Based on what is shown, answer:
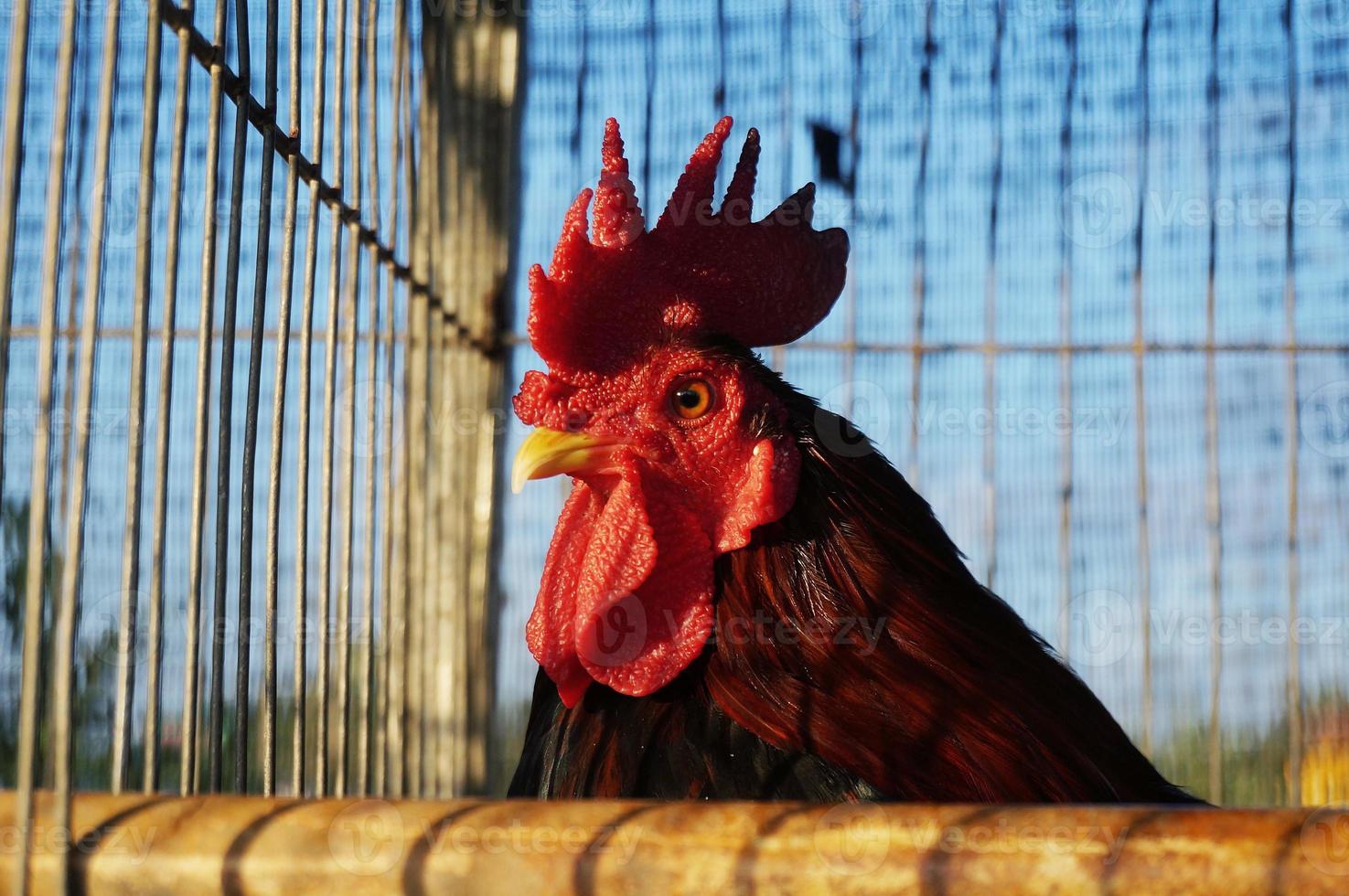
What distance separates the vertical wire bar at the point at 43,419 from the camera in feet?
2.90

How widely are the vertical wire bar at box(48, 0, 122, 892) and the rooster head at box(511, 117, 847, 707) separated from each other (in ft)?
2.38

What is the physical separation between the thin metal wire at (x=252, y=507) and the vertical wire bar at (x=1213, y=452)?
2.77m

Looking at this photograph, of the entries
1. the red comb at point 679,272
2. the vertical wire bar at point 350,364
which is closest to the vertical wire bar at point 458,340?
the vertical wire bar at point 350,364

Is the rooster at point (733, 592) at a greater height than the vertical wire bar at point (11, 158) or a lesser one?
lesser

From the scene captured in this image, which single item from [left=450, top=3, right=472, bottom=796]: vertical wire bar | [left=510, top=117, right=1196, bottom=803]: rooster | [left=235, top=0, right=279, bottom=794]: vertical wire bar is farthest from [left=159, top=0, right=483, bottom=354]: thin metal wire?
[left=450, top=3, right=472, bottom=796]: vertical wire bar

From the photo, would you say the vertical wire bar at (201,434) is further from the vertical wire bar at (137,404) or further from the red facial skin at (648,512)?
the red facial skin at (648,512)

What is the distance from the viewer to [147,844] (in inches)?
30.6

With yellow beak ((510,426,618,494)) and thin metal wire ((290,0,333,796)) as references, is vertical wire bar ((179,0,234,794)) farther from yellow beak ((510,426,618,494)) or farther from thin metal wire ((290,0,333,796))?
yellow beak ((510,426,618,494))

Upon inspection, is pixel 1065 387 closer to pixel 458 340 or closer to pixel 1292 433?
pixel 1292 433

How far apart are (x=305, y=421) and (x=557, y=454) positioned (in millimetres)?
390

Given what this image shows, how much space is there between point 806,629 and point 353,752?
213 cm

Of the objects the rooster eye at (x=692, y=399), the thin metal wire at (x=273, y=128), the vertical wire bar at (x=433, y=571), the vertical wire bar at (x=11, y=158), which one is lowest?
the vertical wire bar at (x=433, y=571)

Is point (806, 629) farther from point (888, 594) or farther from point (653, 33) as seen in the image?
point (653, 33)

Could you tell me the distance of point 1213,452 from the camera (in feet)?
11.3
